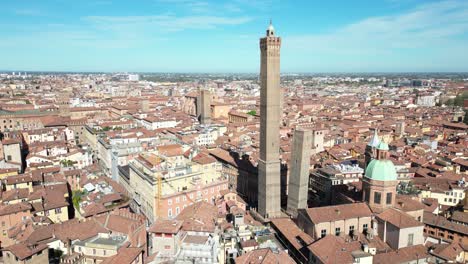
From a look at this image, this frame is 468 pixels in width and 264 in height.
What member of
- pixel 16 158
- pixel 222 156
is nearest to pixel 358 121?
pixel 222 156

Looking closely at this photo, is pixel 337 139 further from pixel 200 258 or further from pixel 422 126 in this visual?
pixel 200 258

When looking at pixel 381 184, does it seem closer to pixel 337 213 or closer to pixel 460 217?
pixel 337 213

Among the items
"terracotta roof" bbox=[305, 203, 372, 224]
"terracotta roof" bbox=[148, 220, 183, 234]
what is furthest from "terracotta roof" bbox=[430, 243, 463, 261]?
"terracotta roof" bbox=[148, 220, 183, 234]

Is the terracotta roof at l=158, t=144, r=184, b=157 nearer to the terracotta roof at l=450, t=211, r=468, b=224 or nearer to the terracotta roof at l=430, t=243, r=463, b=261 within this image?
the terracotta roof at l=430, t=243, r=463, b=261

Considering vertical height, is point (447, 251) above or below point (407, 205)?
below

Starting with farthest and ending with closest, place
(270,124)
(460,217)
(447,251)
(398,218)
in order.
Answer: (270,124), (460,217), (398,218), (447,251)

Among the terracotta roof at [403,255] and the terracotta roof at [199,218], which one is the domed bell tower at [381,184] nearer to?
the terracotta roof at [403,255]

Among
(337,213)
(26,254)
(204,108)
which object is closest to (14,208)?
(26,254)
